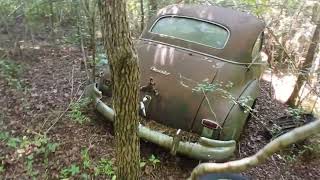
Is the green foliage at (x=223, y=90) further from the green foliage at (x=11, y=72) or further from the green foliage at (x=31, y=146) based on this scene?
the green foliage at (x=11, y=72)

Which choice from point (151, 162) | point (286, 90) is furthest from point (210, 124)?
point (286, 90)

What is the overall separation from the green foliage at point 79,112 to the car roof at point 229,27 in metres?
1.35

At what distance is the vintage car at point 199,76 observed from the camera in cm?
431

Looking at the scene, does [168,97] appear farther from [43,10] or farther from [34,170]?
[43,10]

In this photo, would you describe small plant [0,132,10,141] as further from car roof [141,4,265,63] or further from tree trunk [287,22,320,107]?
tree trunk [287,22,320,107]

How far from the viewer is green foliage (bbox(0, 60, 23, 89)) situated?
6.04 metres

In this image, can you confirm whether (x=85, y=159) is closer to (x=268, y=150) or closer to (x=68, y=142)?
(x=68, y=142)

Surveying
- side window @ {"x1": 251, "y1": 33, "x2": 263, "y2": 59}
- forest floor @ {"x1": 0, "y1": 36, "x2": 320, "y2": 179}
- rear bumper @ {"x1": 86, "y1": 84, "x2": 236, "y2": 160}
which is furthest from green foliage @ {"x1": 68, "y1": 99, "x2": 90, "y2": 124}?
side window @ {"x1": 251, "y1": 33, "x2": 263, "y2": 59}

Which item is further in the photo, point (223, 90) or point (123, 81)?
point (223, 90)

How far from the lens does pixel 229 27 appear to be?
5145 millimetres

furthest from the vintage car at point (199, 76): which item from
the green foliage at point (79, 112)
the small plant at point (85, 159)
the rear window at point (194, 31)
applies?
the small plant at point (85, 159)

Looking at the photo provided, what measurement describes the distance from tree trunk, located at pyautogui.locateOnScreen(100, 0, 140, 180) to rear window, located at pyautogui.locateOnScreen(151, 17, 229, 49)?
215 centimetres

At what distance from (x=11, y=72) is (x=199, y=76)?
3530 mm

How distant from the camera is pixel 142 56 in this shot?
504 cm
